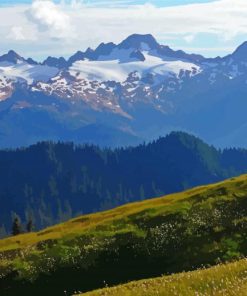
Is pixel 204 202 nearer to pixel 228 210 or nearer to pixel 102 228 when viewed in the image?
pixel 228 210

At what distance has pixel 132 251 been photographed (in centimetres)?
4812

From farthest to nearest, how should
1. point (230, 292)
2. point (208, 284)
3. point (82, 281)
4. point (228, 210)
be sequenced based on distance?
point (228, 210), point (82, 281), point (208, 284), point (230, 292)

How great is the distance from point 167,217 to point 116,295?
33.0m

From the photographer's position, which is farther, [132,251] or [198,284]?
[132,251]

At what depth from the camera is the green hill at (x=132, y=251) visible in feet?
147

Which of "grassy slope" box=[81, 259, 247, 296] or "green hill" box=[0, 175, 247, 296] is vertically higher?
"grassy slope" box=[81, 259, 247, 296]

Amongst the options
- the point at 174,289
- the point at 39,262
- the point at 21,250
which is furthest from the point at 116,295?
the point at 21,250

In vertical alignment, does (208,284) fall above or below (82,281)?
above

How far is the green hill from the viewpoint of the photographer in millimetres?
44844

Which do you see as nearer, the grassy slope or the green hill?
the grassy slope

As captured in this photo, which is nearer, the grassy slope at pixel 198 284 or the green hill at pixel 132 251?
the grassy slope at pixel 198 284

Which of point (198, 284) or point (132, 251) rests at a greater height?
point (198, 284)

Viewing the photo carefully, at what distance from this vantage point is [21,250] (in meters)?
56.7

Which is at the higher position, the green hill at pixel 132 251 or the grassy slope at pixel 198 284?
the grassy slope at pixel 198 284
